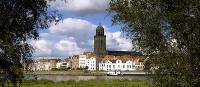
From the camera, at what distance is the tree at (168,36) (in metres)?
20.0

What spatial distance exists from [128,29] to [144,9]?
47.3 inches

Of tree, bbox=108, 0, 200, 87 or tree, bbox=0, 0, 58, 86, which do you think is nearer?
tree, bbox=0, 0, 58, 86

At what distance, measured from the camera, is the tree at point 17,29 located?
1452 centimetres

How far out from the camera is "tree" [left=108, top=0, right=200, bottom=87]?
2005 cm

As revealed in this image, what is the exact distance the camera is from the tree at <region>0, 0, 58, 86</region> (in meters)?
14.5

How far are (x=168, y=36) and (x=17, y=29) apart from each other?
7.96m

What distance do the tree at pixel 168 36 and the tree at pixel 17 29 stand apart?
21.3 feet

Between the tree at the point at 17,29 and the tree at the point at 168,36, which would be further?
the tree at the point at 168,36

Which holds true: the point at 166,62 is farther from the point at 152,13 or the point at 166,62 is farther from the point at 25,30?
the point at 25,30

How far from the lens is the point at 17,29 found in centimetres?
1506

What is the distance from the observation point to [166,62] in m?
20.8

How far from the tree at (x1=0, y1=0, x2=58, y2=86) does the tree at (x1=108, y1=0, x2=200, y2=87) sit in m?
6.49

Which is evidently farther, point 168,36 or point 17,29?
point 168,36

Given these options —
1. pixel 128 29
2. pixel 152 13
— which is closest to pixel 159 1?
pixel 152 13
